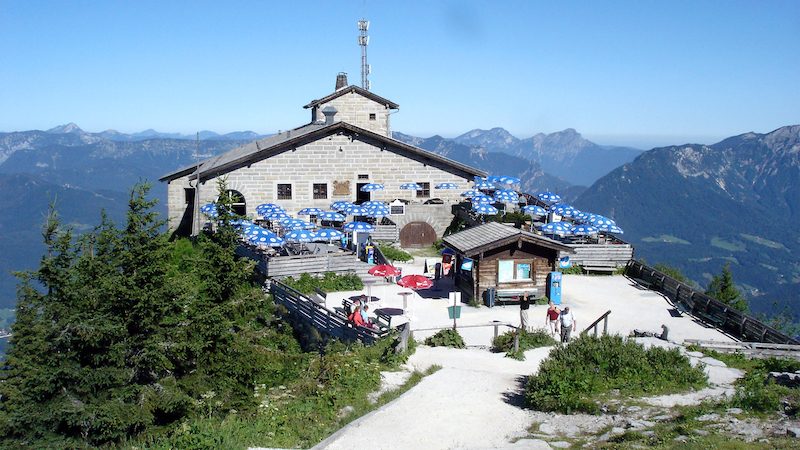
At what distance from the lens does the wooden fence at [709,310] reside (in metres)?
19.0

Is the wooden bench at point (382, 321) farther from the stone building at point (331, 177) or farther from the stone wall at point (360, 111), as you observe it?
the stone wall at point (360, 111)

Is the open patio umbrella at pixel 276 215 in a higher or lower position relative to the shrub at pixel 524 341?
higher

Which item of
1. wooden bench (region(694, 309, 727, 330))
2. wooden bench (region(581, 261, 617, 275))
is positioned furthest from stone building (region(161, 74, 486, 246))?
wooden bench (region(694, 309, 727, 330))

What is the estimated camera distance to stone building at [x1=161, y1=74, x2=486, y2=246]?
3584 cm

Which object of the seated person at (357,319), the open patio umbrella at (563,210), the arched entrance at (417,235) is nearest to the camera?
the seated person at (357,319)

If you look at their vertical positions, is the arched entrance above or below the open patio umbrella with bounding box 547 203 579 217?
below

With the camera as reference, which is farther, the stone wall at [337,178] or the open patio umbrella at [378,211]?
the stone wall at [337,178]

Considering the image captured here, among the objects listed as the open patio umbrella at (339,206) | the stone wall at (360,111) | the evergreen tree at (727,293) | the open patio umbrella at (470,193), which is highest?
the stone wall at (360,111)

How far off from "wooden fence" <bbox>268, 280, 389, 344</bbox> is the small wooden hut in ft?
17.9

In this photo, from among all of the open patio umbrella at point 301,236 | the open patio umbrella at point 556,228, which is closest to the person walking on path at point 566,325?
the open patio umbrella at point 556,228

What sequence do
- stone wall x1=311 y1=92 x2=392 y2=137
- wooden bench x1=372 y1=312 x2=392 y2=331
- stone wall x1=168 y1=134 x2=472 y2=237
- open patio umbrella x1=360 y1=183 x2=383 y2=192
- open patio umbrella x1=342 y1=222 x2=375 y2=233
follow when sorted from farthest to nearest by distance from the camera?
stone wall x1=311 y1=92 x2=392 y2=137 → open patio umbrella x1=360 y1=183 x2=383 y2=192 → stone wall x1=168 y1=134 x2=472 y2=237 → open patio umbrella x1=342 y1=222 x2=375 y2=233 → wooden bench x1=372 y1=312 x2=392 y2=331

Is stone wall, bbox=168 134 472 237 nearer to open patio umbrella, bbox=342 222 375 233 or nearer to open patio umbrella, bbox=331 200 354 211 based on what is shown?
open patio umbrella, bbox=331 200 354 211

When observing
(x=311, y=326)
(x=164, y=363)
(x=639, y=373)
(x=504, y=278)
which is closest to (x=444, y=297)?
(x=504, y=278)

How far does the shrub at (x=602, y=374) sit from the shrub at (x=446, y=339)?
4377 mm
